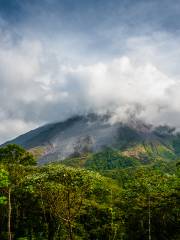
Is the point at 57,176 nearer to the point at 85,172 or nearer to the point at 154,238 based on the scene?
the point at 85,172

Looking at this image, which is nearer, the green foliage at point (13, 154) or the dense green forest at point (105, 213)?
the dense green forest at point (105, 213)

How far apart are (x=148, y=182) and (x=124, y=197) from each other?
10.3 m

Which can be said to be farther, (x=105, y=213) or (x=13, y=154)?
(x=13, y=154)

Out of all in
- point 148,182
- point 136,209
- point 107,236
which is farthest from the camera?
point 107,236

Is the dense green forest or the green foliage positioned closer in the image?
the dense green forest

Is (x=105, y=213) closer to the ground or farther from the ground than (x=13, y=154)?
closer to the ground

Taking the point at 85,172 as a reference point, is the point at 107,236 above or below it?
below

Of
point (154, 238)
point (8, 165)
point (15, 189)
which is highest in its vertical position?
point (8, 165)

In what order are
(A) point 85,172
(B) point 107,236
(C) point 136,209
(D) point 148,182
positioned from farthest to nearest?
1. (B) point 107,236
2. (C) point 136,209
3. (D) point 148,182
4. (A) point 85,172

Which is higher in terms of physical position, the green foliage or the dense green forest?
the green foliage

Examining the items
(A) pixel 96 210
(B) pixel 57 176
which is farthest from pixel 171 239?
(B) pixel 57 176

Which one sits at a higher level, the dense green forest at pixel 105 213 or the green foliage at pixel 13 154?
the green foliage at pixel 13 154

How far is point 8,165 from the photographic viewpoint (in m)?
77.8

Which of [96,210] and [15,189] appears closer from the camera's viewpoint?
[15,189]
